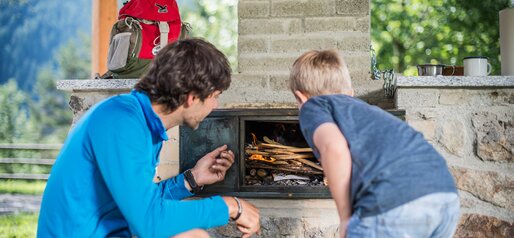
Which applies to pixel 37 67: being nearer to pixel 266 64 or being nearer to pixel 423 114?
pixel 266 64

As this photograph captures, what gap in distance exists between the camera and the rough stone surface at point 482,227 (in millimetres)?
2525

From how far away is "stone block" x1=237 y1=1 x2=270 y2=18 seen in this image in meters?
3.06

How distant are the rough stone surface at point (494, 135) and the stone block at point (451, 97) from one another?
0.29ft

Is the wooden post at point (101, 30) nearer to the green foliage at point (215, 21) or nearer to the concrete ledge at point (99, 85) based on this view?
the concrete ledge at point (99, 85)

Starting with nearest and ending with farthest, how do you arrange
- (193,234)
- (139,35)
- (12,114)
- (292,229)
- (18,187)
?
(193,234), (292,229), (139,35), (18,187), (12,114)

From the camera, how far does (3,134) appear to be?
5734 mm

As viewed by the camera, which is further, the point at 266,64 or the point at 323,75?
the point at 266,64

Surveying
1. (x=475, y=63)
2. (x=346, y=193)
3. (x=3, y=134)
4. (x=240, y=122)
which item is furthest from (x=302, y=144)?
(x=3, y=134)

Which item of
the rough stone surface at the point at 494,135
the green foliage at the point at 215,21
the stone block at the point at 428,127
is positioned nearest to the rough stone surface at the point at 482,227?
the rough stone surface at the point at 494,135

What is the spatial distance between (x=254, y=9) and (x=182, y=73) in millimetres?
1513

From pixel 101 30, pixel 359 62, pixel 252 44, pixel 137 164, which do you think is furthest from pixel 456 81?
pixel 101 30

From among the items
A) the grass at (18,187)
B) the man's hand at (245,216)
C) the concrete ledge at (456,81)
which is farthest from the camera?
the grass at (18,187)

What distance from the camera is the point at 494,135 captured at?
8.32 feet

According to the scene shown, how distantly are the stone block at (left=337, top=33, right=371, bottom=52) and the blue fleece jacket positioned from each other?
156cm
